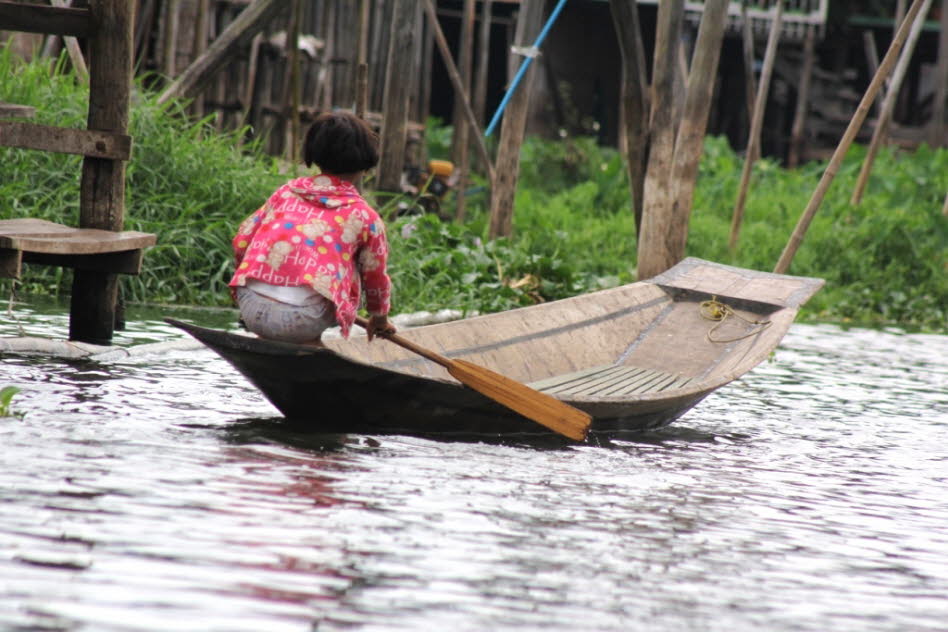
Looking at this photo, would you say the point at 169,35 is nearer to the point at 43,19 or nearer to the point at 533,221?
the point at 43,19

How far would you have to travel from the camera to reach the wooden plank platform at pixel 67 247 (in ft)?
16.2

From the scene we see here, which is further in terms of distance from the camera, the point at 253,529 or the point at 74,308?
the point at 74,308

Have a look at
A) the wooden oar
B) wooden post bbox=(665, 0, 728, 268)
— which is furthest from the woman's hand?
wooden post bbox=(665, 0, 728, 268)

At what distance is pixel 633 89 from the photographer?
8.63 m

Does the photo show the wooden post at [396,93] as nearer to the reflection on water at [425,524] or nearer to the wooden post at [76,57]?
the wooden post at [76,57]

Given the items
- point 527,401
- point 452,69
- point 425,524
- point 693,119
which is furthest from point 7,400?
point 452,69

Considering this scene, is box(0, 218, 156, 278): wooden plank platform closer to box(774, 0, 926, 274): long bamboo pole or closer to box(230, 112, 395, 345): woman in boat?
box(230, 112, 395, 345): woman in boat

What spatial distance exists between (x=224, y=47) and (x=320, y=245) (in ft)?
14.0

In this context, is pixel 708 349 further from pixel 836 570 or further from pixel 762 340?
pixel 836 570

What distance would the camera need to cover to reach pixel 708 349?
259 inches

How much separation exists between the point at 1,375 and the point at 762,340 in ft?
10.1

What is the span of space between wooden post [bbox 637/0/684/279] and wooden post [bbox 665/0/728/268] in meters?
0.05

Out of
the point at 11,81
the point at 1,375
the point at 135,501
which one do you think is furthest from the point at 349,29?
the point at 135,501

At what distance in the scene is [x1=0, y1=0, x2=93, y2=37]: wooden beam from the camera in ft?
18.4
